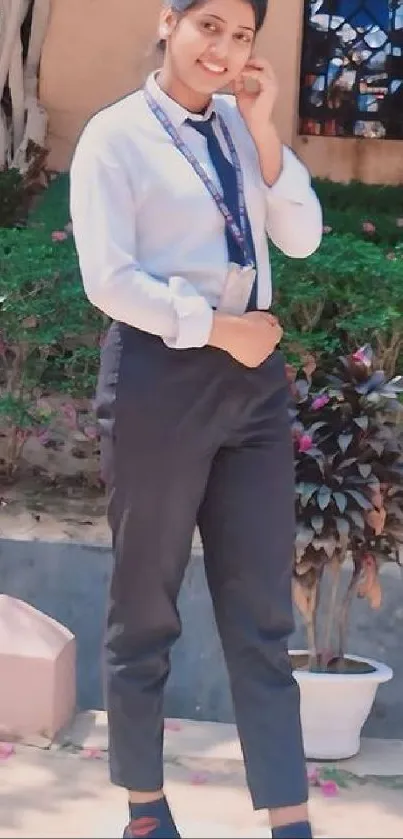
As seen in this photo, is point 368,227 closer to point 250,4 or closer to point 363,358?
point 363,358

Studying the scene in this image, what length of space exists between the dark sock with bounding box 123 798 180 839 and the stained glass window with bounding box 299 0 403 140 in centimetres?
517

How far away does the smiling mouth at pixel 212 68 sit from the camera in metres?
2.26

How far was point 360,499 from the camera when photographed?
357 centimetres

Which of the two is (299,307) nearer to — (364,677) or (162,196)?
(364,677)

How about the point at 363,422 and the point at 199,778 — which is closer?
the point at 199,778

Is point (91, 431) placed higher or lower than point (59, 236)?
lower

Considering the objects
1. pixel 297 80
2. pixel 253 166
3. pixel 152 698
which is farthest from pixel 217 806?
pixel 297 80

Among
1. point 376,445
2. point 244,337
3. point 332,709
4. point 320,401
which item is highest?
point 244,337

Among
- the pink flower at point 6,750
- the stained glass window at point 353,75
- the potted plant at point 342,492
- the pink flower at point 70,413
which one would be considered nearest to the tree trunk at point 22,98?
the stained glass window at point 353,75

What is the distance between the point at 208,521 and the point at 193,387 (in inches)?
10.3

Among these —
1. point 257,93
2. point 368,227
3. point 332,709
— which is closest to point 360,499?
point 332,709

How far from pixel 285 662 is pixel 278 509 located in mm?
285

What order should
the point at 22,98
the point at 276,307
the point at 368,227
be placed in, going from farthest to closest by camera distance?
the point at 22,98
the point at 368,227
the point at 276,307

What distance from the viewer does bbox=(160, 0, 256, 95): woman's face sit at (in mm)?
2248
